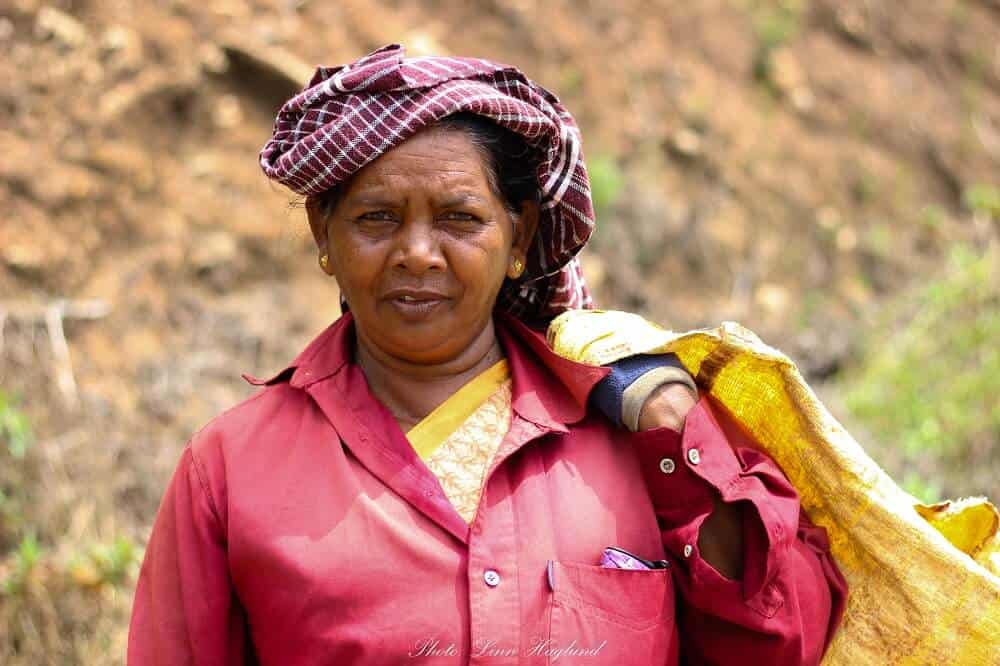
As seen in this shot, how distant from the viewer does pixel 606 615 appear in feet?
5.67

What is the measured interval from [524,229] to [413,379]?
0.34 m

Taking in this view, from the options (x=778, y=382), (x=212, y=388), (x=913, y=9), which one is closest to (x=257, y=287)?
(x=212, y=388)

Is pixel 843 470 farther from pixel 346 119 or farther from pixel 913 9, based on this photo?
pixel 913 9

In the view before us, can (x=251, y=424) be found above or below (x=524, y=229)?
below

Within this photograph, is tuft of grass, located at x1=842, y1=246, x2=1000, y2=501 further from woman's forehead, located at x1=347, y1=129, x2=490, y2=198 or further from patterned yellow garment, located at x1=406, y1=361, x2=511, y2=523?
woman's forehead, located at x1=347, y1=129, x2=490, y2=198

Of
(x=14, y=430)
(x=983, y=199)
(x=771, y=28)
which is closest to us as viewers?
(x=14, y=430)

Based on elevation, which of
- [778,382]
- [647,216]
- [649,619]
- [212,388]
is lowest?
[212,388]

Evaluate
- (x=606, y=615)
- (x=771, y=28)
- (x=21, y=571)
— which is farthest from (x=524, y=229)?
(x=771, y=28)

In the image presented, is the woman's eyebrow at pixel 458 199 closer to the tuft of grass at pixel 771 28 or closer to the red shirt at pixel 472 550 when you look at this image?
the red shirt at pixel 472 550

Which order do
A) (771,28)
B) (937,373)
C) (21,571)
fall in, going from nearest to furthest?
(21,571)
(937,373)
(771,28)

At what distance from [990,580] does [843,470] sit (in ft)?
0.91

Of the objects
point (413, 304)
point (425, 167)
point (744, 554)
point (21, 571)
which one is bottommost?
point (21, 571)

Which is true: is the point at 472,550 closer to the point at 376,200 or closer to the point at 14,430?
the point at 376,200

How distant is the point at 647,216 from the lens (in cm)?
588
